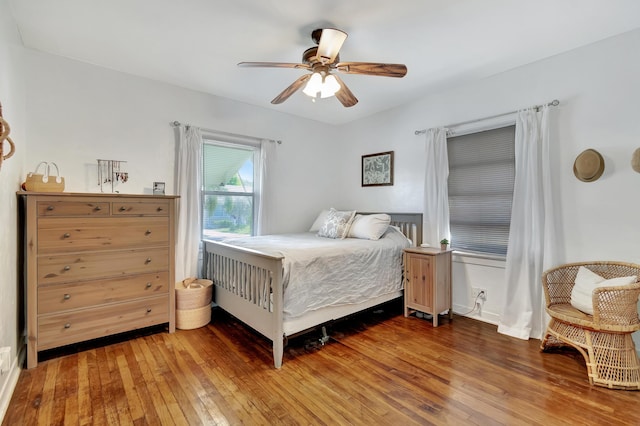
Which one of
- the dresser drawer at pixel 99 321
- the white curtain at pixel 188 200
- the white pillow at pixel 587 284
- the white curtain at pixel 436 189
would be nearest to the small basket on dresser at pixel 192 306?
the dresser drawer at pixel 99 321

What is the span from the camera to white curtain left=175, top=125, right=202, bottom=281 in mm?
3176

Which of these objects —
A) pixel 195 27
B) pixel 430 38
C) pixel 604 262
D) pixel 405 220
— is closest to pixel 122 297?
pixel 195 27

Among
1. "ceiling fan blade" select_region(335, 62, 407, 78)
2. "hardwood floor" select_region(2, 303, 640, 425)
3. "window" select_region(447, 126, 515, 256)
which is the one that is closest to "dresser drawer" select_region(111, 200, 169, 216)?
"hardwood floor" select_region(2, 303, 640, 425)

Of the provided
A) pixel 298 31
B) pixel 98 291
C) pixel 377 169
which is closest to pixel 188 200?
pixel 98 291

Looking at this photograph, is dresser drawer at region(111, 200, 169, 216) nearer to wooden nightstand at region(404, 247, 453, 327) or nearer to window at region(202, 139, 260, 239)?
window at region(202, 139, 260, 239)

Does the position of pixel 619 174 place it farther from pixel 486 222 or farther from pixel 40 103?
pixel 40 103

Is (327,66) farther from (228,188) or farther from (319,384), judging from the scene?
(319,384)

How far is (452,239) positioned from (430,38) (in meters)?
2.06

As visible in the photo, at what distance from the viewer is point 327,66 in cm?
224

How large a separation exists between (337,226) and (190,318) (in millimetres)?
1764

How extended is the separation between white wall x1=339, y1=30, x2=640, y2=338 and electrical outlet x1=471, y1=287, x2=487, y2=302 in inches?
1.7

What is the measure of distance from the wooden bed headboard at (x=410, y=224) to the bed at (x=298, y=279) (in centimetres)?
17

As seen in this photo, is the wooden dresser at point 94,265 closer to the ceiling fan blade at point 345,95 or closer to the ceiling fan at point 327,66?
the ceiling fan at point 327,66

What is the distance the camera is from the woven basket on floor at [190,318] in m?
2.87
